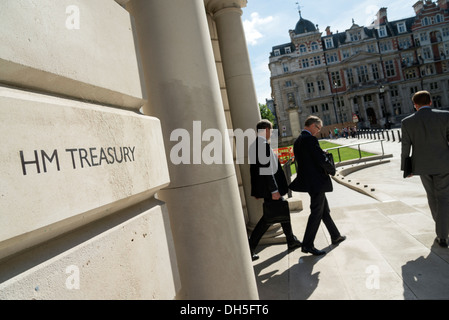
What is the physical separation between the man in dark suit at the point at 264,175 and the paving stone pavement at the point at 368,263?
1.71 ft

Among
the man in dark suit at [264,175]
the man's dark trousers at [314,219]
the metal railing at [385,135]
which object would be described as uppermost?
the metal railing at [385,135]

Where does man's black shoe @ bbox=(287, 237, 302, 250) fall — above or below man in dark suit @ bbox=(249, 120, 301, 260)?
below

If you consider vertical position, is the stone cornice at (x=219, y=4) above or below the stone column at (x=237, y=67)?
above

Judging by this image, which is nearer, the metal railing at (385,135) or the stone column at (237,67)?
the stone column at (237,67)

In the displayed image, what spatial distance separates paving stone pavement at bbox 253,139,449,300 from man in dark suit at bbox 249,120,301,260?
0.52m

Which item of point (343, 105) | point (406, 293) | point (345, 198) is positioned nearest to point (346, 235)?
point (406, 293)

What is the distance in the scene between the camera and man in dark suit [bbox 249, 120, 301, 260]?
4.15 meters

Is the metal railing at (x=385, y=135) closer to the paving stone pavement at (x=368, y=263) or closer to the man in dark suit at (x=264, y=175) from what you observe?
the paving stone pavement at (x=368, y=263)

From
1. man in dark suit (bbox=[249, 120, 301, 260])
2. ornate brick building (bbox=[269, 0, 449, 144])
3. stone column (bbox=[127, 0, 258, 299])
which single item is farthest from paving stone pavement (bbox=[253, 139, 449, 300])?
ornate brick building (bbox=[269, 0, 449, 144])

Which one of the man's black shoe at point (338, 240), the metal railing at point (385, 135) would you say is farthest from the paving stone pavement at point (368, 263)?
the metal railing at point (385, 135)

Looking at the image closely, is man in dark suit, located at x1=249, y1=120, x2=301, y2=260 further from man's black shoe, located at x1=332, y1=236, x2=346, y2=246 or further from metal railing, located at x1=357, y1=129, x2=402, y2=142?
metal railing, located at x1=357, y1=129, x2=402, y2=142

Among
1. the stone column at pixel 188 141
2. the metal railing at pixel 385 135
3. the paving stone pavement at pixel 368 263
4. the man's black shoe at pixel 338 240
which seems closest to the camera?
the stone column at pixel 188 141

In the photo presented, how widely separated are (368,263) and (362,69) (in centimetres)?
6248

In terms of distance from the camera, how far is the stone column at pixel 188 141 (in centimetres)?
238
